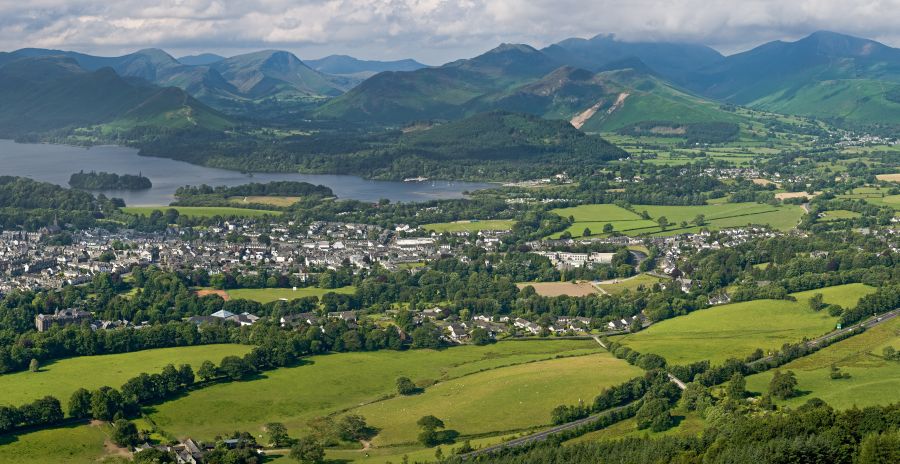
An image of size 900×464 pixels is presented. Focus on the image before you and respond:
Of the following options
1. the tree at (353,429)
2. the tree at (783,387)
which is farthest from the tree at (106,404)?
the tree at (783,387)

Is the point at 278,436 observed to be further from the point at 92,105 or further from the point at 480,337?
the point at 92,105

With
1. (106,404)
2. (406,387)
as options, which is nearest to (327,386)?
(406,387)

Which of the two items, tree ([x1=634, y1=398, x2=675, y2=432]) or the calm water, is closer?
tree ([x1=634, y1=398, x2=675, y2=432])

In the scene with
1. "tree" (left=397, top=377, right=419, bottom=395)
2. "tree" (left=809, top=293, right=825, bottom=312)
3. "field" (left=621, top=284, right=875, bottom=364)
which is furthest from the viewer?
"tree" (left=809, top=293, right=825, bottom=312)

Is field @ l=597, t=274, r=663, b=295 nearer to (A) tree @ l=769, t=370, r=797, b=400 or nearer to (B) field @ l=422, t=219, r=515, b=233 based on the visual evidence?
(B) field @ l=422, t=219, r=515, b=233

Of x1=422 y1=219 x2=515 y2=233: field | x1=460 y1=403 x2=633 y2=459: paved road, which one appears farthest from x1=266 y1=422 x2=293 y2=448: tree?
x1=422 y1=219 x2=515 y2=233: field
